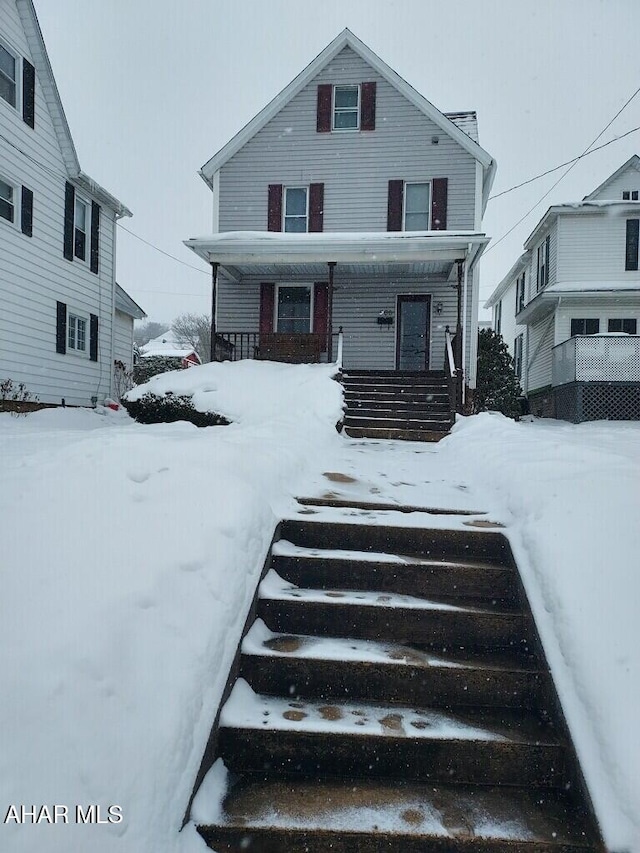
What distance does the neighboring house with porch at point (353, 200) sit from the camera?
1396 cm

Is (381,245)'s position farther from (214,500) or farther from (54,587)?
(54,587)

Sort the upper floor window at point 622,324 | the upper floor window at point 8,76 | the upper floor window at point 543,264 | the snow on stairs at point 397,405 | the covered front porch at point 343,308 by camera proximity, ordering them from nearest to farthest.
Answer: the snow on stairs at point 397,405, the upper floor window at point 8,76, the covered front porch at point 343,308, the upper floor window at point 622,324, the upper floor window at point 543,264

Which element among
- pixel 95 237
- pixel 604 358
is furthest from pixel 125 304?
pixel 604 358

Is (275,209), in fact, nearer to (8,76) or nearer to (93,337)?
(93,337)

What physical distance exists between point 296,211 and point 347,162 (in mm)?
1826

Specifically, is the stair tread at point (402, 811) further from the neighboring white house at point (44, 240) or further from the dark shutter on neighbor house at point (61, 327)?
the dark shutter on neighbor house at point (61, 327)

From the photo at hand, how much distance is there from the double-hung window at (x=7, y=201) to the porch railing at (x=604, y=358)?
46.9ft

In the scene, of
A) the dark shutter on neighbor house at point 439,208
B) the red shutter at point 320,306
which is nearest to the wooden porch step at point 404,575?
the red shutter at point 320,306

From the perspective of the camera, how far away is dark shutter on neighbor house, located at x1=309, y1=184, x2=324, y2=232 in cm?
1439

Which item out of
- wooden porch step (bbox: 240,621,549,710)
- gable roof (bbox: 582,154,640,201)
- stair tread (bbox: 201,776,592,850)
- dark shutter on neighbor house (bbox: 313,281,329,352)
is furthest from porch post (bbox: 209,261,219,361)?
gable roof (bbox: 582,154,640,201)

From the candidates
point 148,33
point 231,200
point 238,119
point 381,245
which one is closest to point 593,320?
point 381,245

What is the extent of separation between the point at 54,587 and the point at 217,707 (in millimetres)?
832

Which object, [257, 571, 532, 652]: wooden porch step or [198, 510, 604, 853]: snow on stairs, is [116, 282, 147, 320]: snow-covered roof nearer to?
[198, 510, 604, 853]: snow on stairs

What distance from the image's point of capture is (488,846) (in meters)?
1.87
